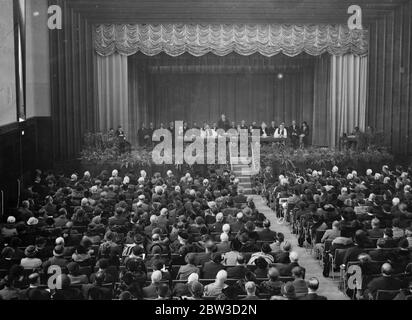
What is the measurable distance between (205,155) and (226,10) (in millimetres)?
4967

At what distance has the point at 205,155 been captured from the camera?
20.6 m

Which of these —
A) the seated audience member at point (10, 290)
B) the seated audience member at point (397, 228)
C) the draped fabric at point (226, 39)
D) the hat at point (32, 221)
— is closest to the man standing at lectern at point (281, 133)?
the draped fabric at point (226, 39)

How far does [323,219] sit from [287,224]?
10.2 ft

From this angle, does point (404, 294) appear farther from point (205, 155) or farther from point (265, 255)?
point (205, 155)

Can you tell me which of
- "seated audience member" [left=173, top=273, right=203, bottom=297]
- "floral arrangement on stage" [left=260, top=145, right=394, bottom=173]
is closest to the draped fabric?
"floral arrangement on stage" [left=260, top=145, right=394, bottom=173]

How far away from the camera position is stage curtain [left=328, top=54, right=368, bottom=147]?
940 inches

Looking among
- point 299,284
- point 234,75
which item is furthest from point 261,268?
point 234,75

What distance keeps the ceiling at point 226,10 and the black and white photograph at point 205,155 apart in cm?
8

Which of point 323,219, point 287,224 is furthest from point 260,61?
point 323,219

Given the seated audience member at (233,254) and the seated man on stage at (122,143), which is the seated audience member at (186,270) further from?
the seated man on stage at (122,143)

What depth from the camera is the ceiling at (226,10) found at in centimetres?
2031

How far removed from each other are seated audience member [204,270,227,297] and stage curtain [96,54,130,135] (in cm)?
1607

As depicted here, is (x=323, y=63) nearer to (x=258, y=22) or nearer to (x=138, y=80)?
(x=258, y=22)

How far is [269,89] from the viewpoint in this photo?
90.9ft
